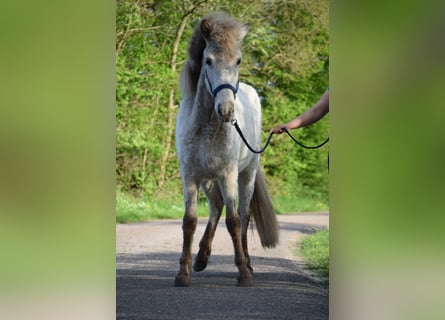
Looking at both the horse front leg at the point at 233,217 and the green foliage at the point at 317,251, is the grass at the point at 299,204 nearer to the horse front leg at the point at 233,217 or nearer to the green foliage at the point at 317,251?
the green foliage at the point at 317,251

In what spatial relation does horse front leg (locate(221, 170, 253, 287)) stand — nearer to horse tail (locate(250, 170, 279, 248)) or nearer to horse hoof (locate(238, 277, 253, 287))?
horse hoof (locate(238, 277, 253, 287))

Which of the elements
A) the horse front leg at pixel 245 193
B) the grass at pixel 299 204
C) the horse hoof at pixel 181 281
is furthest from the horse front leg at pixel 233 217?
the grass at pixel 299 204

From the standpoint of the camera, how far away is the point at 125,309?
2381 millimetres

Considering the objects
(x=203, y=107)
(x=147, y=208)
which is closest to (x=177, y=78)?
(x=203, y=107)

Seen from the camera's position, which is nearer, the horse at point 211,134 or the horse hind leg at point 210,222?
the horse at point 211,134

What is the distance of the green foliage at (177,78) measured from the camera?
3.31m

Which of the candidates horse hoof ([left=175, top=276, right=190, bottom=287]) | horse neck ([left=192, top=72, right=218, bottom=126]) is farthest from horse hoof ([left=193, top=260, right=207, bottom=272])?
horse neck ([left=192, top=72, right=218, bottom=126])

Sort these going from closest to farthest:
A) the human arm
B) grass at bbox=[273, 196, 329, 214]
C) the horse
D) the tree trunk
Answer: the human arm, the horse, the tree trunk, grass at bbox=[273, 196, 329, 214]

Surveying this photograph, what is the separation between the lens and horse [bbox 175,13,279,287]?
2.95 metres

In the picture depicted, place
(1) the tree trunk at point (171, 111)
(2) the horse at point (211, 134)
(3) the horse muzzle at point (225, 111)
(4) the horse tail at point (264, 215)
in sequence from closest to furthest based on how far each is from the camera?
(3) the horse muzzle at point (225, 111) < (2) the horse at point (211, 134) < (1) the tree trunk at point (171, 111) < (4) the horse tail at point (264, 215)

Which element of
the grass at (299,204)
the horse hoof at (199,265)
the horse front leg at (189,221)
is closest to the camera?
the horse front leg at (189,221)

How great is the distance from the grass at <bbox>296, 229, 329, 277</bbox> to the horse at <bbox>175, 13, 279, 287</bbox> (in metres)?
0.32
